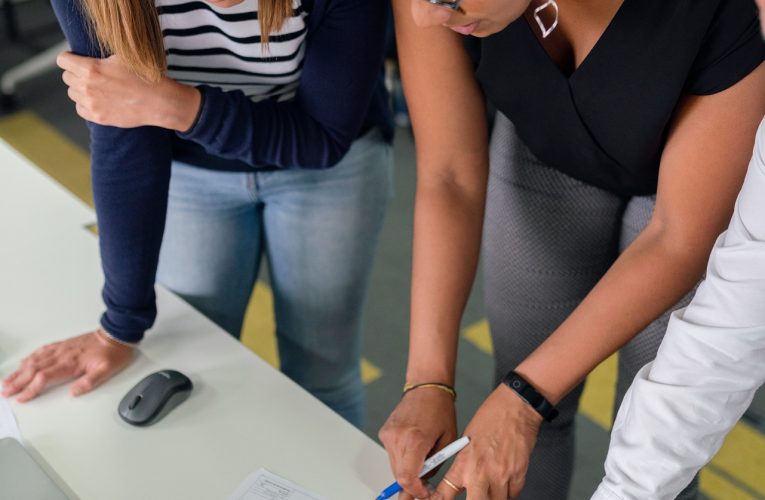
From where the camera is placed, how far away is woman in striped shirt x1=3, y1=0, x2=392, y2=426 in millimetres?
1143

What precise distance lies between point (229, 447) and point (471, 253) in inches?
16.7

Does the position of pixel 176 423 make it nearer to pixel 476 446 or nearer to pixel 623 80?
pixel 476 446

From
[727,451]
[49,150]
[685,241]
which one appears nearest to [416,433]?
[685,241]

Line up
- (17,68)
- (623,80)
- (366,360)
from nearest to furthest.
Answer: (623,80) < (366,360) < (17,68)

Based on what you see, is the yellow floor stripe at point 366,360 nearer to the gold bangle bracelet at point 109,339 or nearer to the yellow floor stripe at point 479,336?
the yellow floor stripe at point 479,336

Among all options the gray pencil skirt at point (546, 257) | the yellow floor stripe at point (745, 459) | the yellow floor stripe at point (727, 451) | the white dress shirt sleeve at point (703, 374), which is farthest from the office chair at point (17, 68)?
the white dress shirt sleeve at point (703, 374)

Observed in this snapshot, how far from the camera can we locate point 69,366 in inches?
47.8

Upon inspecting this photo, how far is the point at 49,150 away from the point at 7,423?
2349mm

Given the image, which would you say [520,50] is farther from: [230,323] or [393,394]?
[393,394]

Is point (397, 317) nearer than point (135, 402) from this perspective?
No

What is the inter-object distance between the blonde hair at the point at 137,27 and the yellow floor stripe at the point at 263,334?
124cm

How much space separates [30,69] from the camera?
362cm

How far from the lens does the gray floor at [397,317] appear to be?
2131mm

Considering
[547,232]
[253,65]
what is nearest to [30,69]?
[253,65]
